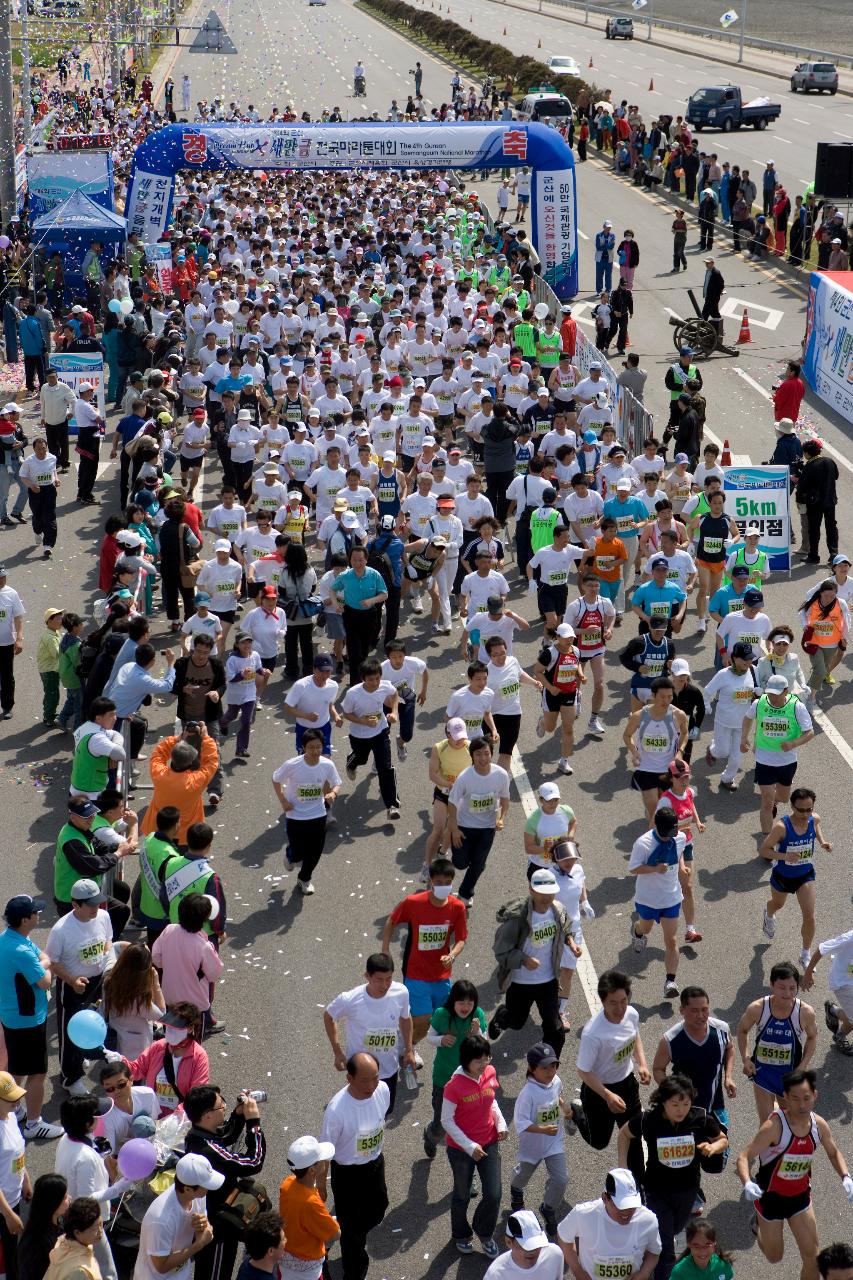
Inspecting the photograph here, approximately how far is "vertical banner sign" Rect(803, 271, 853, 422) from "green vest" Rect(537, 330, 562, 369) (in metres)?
4.98

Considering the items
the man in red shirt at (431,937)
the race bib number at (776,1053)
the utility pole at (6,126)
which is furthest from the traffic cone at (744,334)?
the race bib number at (776,1053)

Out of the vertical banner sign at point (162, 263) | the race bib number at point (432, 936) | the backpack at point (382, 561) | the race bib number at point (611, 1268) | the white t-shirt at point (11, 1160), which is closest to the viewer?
the race bib number at point (611, 1268)

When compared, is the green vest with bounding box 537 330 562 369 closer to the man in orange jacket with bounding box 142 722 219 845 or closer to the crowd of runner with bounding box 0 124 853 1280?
the crowd of runner with bounding box 0 124 853 1280

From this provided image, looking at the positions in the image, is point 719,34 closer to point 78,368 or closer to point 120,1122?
point 78,368

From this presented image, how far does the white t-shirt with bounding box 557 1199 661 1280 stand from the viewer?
7.36 metres

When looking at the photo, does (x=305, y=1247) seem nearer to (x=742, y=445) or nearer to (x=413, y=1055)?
(x=413, y=1055)

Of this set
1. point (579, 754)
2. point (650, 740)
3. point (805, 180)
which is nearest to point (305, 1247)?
point (650, 740)

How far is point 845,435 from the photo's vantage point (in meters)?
25.0

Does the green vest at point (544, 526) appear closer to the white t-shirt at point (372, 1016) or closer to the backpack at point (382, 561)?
the backpack at point (382, 561)

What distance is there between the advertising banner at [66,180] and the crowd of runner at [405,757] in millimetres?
→ 9039

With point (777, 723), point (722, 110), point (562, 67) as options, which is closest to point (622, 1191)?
point (777, 723)

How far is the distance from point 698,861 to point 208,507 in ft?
33.7

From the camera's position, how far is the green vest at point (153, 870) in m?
10.1

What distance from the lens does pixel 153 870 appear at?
10.2 meters
